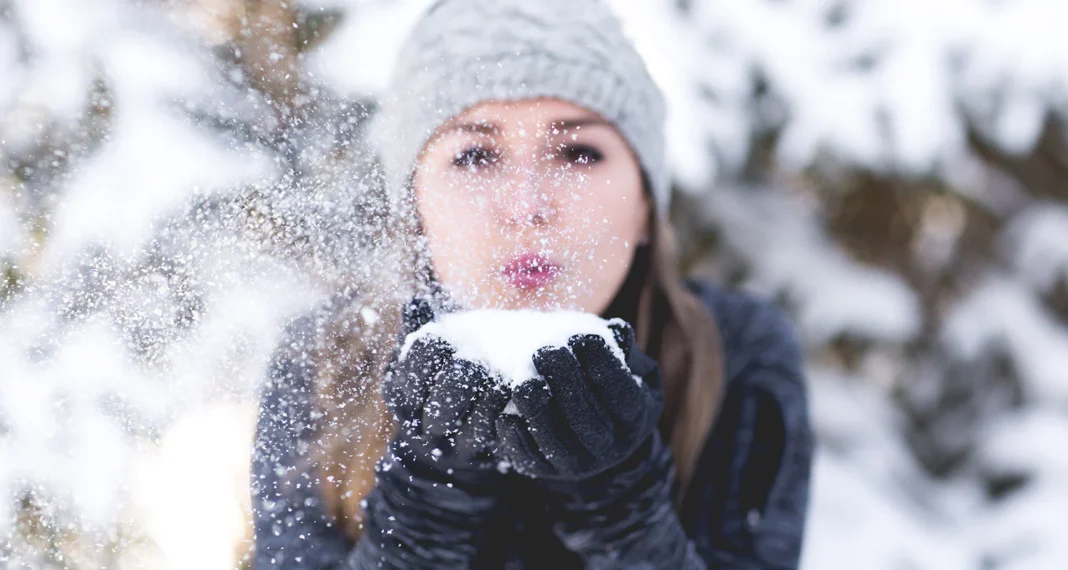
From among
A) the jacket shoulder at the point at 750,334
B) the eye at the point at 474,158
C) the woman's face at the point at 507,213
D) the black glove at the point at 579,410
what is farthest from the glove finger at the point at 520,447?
the jacket shoulder at the point at 750,334

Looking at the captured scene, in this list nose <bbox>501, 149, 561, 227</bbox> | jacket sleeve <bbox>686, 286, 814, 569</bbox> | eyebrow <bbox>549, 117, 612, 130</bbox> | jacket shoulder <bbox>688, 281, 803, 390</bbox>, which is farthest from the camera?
jacket shoulder <bbox>688, 281, 803, 390</bbox>

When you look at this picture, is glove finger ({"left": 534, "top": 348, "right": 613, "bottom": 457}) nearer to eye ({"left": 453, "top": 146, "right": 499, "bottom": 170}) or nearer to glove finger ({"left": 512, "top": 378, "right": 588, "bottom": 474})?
glove finger ({"left": 512, "top": 378, "right": 588, "bottom": 474})

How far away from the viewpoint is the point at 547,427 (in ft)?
2.14

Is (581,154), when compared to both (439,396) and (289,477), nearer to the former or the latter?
(439,396)

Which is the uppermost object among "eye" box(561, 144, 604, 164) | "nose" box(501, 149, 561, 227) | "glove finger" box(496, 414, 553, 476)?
"eye" box(561, 144, 604, 164)

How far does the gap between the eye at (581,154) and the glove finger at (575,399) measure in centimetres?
21

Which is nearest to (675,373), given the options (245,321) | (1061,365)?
(245,321)

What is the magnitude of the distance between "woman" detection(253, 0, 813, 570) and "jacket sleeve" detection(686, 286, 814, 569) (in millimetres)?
198

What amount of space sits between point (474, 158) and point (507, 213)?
0.24 ft

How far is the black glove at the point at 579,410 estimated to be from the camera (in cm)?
63

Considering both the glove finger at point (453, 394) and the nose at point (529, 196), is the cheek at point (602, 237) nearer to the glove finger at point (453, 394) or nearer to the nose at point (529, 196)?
the nose at point (529, 196)

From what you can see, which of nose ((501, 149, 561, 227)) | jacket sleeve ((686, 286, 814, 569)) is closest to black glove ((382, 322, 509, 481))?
nose ((501, 149, 561, 227))

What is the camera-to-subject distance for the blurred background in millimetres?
652

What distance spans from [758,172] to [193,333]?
1.75 m
